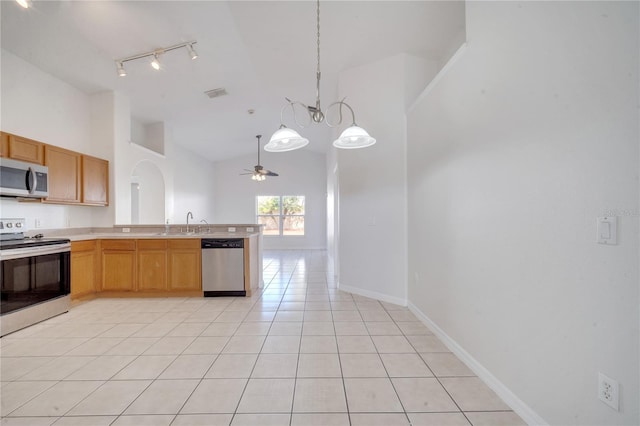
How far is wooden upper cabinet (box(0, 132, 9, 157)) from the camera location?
2.82 m

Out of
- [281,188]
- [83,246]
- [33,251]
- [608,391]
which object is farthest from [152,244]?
[281,188]

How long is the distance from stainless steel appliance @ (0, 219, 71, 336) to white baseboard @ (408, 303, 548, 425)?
409cm

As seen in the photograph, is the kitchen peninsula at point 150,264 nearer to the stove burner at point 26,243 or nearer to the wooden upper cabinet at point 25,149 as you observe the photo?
the stove burner at point 26,243

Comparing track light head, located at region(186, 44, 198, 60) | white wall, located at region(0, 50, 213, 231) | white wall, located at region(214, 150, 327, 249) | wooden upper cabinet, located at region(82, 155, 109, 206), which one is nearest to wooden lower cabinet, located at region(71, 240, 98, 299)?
white wall, located at region(0, 50, 213, 231)

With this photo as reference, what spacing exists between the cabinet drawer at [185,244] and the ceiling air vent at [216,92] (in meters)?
2.67

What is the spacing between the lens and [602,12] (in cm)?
111

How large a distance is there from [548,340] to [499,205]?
0.79 meters

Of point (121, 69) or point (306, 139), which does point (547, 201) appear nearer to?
point (306, 139)

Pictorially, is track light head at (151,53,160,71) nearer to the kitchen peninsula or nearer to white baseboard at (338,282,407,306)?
the kitchen peninsula

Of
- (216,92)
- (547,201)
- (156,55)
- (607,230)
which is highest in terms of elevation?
(216,92)

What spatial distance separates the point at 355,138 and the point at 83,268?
397 centimetres

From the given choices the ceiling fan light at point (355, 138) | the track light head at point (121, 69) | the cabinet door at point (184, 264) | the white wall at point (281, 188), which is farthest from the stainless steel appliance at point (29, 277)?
the white wall at point (281, 188)

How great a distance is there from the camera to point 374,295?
3699mm

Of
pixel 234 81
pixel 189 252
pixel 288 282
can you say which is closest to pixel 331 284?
pixel 288 282
